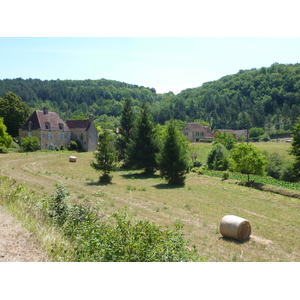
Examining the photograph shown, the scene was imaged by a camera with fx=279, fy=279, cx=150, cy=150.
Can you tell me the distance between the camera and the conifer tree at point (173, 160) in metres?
29.9

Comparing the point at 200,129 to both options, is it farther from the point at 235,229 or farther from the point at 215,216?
the point at 235,229

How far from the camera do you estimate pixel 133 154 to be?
121ft

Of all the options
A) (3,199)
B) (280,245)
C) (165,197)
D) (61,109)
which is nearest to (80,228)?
(3,199)

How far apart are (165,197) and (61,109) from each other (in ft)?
486

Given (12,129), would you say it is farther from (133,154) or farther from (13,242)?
(13,242)

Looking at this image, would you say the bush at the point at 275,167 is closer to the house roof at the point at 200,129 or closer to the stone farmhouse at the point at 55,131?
the stone farmhouse at the point at 55,131

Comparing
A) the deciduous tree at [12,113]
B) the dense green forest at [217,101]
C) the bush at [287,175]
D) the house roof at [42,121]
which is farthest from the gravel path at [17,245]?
the dense green forest at [217,101]

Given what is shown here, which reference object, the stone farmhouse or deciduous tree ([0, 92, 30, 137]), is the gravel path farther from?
deciduous tree ([0, 92, 30, 137])

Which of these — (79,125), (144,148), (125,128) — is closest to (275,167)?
(144,148)

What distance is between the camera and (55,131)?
5941 cm

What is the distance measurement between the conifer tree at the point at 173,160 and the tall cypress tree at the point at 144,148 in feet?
19.4

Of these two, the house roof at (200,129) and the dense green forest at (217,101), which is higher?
the dense green forest at (217,101)

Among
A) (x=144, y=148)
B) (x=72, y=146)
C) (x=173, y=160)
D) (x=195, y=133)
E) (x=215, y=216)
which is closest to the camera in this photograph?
(x=215, y=216)

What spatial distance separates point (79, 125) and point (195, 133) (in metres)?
49.4
